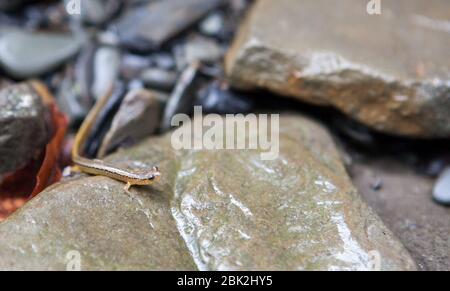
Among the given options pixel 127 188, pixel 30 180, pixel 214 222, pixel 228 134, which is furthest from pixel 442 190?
pixel 30 180

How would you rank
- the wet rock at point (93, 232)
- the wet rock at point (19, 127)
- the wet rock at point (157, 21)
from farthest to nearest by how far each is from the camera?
the wet rock at point (157, 21)
the wet rock at point (19, 127)
the wet rock at point (93, 232)

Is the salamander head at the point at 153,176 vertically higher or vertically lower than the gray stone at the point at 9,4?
lower

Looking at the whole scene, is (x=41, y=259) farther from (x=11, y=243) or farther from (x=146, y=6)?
(x=146, y=6)

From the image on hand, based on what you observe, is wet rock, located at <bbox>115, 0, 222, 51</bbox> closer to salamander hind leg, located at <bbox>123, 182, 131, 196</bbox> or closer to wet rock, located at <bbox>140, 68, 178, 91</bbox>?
wet rock, located at <bbox>140, 68, 178, 91</bbox>

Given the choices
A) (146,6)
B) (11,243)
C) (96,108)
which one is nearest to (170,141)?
(96,108)

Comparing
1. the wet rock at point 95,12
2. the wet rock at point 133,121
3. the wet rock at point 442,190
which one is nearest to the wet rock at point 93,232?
the wet rock at point 133,121

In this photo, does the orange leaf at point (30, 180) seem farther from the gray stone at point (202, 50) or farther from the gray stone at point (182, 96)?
the gray stone at point (202, 50)
